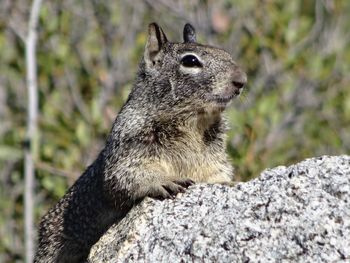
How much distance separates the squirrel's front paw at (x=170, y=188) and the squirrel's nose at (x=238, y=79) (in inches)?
33.9

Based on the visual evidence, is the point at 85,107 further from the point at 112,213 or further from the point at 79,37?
the point at 112,213

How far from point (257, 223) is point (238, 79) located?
1.48 meters

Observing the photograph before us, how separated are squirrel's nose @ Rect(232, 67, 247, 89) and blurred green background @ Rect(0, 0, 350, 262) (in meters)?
2.62

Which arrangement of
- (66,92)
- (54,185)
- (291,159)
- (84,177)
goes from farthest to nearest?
(66,92), (291,159), (54,185), (84,177)

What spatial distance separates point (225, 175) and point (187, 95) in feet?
1.75

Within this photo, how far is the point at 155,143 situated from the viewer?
16.9 feet

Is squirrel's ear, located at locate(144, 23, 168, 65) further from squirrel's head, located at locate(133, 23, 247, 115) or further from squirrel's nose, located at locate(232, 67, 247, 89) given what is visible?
squirrel's nose, located at locate(232, 67, 247, 89)

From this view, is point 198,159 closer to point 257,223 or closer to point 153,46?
point 153,46

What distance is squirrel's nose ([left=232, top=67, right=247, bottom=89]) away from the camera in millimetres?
5230

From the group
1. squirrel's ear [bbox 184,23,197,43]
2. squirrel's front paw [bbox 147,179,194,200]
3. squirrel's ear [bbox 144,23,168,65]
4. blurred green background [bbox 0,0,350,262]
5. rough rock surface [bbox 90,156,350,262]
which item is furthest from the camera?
blurred green background [bbox 0,0,350,262]

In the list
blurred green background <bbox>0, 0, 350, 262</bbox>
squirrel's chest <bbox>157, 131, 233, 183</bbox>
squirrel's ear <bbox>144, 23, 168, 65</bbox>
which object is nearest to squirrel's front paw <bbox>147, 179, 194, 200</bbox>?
squirrel's chest <bbox>157, 131, 233, 183</bbox>

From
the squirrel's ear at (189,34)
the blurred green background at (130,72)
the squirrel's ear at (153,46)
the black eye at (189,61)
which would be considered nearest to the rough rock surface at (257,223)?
the black eye at (189,61)

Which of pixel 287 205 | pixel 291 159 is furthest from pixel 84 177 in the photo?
pixel 291 159

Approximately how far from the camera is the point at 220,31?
862 centimetres
